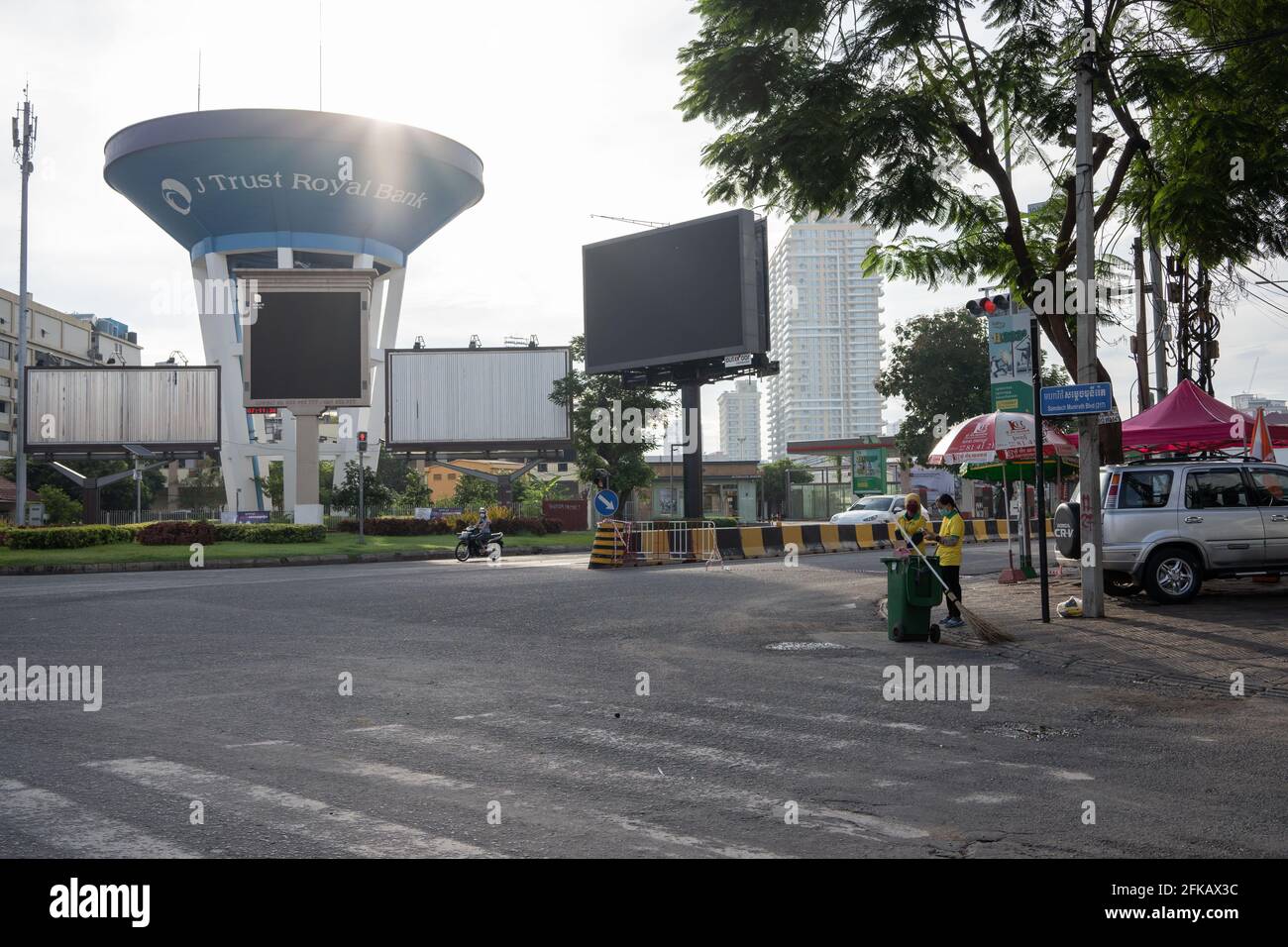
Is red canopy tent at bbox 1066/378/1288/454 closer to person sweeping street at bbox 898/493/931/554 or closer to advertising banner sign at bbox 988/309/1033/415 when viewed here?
advertising banner sign at bbox 988/309/1033/415

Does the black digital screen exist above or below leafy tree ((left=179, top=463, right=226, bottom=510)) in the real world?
above

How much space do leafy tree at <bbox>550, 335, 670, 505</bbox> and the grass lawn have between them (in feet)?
29.4

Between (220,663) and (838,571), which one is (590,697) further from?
(838,571)

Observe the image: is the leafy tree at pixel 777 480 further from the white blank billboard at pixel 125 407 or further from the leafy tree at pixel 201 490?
the leafy tree at pixel 201 490

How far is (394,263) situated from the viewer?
72000mm

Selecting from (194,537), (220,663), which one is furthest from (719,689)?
(194,537)

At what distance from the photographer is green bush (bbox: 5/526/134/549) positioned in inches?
1184

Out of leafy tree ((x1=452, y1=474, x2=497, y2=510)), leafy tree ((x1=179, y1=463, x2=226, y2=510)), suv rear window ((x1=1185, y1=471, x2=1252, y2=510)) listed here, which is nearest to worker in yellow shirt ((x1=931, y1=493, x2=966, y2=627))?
suv rear window ((x1=1185, y1=471, x2=1252, y2=510))

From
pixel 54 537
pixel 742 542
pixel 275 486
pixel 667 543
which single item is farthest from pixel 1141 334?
pixel 275 486

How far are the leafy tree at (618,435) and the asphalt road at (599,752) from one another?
36.7 metres

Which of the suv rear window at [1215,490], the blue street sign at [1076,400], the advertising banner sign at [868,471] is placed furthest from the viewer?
the advertising banner sign at [868,471]

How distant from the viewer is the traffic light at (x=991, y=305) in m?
15.6

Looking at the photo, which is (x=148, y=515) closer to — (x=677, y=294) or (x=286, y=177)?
(x=286, y=177)

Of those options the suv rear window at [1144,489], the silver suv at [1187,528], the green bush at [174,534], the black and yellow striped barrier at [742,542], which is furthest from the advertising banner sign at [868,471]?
the suv rear window at [1144,489]
